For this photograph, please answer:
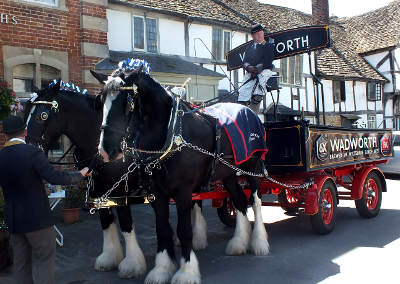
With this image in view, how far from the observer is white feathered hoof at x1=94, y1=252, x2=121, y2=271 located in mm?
5059

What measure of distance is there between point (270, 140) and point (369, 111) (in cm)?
2005

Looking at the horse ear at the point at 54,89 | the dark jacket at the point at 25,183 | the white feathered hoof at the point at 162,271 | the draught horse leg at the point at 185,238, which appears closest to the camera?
the dark jacket at the point at 25,183

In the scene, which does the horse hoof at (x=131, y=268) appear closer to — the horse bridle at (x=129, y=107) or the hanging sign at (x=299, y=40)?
the horse bridle at (x=129, y=107)

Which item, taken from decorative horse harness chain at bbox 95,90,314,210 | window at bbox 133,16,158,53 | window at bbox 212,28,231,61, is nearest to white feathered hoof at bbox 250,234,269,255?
decorative horse harness chain at bbox 95,90,314,210

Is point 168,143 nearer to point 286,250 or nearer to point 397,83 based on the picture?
point 286,250

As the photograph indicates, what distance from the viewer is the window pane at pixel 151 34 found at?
13.4 meters

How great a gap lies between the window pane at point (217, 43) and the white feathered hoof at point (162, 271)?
38.2ft

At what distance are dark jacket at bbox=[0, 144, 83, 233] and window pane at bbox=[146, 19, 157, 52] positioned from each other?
10324 mm

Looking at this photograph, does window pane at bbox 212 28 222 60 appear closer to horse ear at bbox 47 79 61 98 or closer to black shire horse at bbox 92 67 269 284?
black shire horse at bbox 92 67 269 284

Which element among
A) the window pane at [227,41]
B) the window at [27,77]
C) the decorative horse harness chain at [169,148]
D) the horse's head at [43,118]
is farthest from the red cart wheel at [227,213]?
the window pane at [227,41]

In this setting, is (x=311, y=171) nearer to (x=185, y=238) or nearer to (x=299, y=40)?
(x=299, y=40)

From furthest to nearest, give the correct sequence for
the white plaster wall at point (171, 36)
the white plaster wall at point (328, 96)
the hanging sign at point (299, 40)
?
1. the white plaster wall at point (328, 96)
2. the white plaster wall at point (171, 36)
3. the hanging sign at point (299, 40)

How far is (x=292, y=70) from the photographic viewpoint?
19.2 metres

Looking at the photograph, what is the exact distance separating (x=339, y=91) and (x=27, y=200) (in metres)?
20.9
